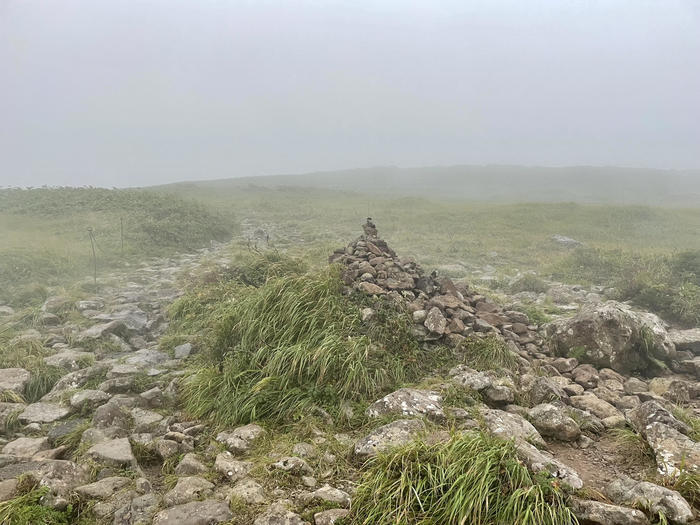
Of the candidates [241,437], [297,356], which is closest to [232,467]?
[241,437]

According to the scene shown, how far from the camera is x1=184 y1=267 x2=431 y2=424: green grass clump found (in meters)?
6.67

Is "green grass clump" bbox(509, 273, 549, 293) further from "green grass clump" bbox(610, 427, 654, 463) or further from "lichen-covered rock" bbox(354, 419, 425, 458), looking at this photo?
"lichen-covered rock" bbox(354, 419, 425, 458)

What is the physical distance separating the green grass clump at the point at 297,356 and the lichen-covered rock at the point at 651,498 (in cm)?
339

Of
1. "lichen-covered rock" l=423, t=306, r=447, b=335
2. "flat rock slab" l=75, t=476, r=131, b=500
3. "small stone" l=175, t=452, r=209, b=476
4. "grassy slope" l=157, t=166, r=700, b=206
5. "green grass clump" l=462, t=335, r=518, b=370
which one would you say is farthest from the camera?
"grassy slope" l=157, t=166, r=700, b=206

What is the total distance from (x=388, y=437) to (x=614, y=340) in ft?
18.4

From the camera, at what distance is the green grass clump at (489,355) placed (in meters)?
7.71

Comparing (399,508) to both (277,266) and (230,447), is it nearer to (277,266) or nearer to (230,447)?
(230,447)

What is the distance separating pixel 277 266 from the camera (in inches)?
520

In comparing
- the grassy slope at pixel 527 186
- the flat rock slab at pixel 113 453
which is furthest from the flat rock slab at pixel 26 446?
the grassy slope at pixel 527 186

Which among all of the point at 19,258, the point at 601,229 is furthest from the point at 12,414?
the point at 601,229

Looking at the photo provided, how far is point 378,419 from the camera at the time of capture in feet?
19.7

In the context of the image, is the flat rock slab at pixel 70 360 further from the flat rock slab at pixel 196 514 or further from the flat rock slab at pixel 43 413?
the flat rock slab at pixel 196 514

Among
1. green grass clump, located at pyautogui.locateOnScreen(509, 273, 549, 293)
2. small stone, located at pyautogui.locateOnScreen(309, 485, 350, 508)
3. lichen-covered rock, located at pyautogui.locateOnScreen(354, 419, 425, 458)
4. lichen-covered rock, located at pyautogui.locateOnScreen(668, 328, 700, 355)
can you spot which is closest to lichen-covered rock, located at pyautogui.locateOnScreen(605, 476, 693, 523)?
lichen-covered rock, located at pyautogui.locateOnScreen(354, 419, 425, 458)

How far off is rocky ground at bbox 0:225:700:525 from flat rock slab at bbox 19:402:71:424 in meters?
0.03
